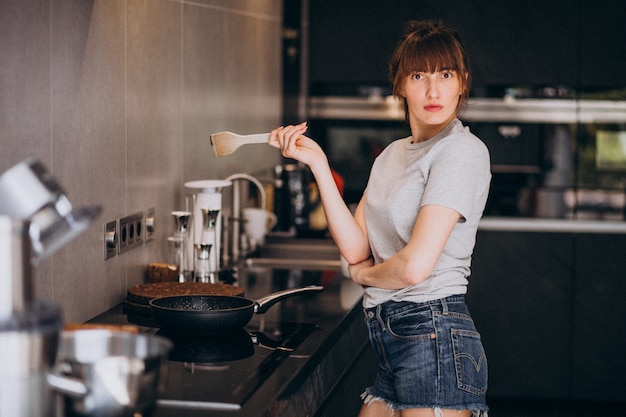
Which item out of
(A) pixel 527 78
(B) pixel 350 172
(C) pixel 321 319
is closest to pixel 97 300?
(C) pixel 321 319

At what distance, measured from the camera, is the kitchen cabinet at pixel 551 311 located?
13.4 feet

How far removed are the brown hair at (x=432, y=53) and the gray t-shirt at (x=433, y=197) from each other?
114 mm

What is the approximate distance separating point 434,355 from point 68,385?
842 millimetres

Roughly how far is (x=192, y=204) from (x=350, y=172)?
5.64ft

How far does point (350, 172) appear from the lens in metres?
4.30

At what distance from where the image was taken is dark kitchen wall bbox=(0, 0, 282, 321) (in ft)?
5.48

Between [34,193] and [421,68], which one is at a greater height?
[421,68]

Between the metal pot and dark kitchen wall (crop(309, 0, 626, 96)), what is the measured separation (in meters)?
3.25

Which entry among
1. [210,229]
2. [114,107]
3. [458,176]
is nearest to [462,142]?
[458,176]

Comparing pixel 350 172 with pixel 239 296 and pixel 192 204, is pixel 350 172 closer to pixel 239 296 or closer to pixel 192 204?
pixel 192 204

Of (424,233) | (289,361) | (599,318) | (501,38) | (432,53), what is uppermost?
(501,38)

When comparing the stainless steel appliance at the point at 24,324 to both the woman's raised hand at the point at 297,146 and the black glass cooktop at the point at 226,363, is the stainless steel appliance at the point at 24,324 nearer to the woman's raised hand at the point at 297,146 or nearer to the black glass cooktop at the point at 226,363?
the black glass cooktop at the point at 226,363

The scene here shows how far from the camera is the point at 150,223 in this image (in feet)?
7.80

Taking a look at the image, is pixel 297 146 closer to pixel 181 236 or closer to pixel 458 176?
pixel 458 176
